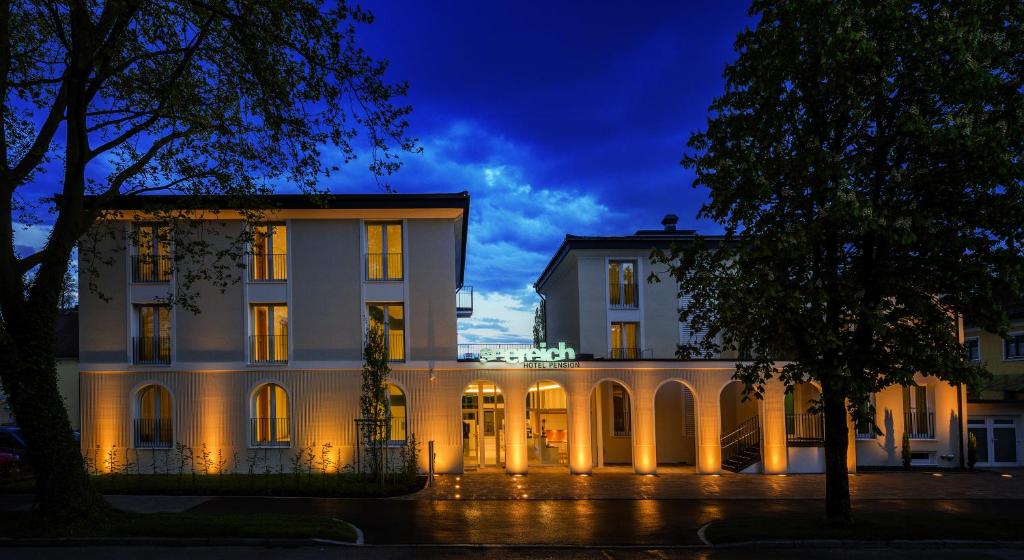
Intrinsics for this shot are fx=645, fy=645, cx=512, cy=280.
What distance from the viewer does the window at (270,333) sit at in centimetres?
2294

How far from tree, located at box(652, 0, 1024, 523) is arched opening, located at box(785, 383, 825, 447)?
10.6m

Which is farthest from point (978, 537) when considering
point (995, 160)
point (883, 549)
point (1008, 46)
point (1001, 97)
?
point (1008, 46)

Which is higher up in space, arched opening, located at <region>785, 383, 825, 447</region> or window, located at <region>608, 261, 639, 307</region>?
window, located at <region>608, 261, 639, 307</region>

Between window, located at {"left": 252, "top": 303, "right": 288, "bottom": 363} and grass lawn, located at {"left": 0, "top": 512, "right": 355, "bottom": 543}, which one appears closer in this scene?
grass lawn, located at {"left": 0, "top": 512, "right": 355, "bottom": 543}

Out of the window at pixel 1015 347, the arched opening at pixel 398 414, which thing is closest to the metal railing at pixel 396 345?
the arched opening at pixel 398 414

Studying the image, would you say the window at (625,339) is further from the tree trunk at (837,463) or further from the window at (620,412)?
the tree trunk at (837,463)

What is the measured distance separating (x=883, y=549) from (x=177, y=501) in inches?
665

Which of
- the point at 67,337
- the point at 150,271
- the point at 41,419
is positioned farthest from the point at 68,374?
the point at 41,419

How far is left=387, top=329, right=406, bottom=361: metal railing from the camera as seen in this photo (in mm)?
23062

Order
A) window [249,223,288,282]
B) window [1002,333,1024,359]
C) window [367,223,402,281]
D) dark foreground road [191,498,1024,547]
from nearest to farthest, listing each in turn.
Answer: dark foreground road [191,498,1024,547], window [249,223,288,282], window [367,223,402,281], window [1002,333,1024,359]

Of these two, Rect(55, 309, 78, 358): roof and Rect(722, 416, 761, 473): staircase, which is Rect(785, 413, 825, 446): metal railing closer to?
Rect(722, 416, 761, 473): staircase

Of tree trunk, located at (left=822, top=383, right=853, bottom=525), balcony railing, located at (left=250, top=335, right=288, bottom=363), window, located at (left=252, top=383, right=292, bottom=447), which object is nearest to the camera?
tree trunk, located at (left=822, top=383, right=853, bottom=525)

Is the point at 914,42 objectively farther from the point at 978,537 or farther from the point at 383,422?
the point at 383,422

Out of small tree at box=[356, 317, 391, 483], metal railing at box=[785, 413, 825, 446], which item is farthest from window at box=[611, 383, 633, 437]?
small tree at box=[356, 317, 391, 483]
